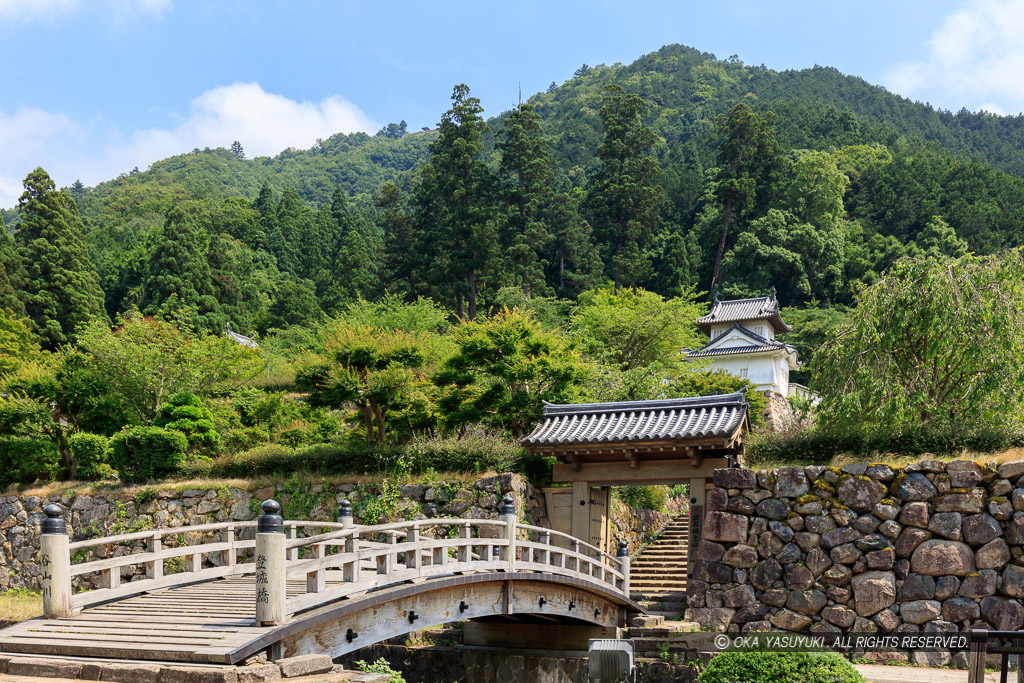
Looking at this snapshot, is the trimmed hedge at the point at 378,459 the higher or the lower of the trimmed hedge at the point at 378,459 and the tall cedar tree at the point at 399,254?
the lower

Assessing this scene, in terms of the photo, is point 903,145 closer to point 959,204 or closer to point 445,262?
point 959,204

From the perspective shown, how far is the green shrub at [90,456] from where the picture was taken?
2284cm

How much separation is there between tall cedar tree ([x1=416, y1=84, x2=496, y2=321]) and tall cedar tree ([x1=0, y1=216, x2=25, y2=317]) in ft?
65.2

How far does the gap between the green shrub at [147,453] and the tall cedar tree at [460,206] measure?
Result: 76.2ft

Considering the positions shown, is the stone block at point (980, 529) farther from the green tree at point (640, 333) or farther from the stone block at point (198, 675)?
the green tree at point (640, 333)

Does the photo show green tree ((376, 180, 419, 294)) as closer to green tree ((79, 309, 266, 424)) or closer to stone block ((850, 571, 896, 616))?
green tree ((79, 309, 266, 424))

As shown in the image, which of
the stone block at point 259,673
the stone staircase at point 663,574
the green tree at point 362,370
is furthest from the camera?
the green tree at point 362,370

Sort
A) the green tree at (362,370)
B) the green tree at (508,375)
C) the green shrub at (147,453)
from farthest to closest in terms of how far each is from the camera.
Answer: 1. the green shrub at (147,453)
2. the green tree at (508,375)
3. the green tree at (362,370)

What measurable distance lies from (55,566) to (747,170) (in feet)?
187

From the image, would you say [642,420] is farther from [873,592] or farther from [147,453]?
[147,453]

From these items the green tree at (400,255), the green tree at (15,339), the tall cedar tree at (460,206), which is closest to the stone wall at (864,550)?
the green tree at (15,339)

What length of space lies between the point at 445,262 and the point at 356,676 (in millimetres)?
37793

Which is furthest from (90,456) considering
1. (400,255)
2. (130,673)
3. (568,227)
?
(568,227)

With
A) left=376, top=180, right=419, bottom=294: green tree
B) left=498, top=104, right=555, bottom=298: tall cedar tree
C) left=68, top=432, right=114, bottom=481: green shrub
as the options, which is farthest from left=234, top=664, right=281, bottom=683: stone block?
left=376, top=180, right=419, bottom=294: green tree
